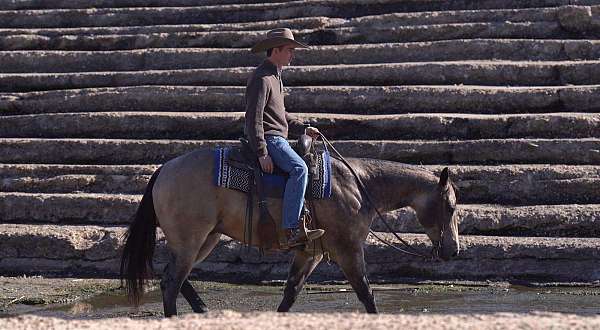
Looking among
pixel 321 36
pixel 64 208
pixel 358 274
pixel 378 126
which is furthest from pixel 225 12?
pixel 358 274

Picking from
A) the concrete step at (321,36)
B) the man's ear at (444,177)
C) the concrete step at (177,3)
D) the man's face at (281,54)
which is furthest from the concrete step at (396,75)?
the man's face at (281,54)

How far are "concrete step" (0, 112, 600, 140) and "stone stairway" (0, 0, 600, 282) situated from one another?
2 centimetres

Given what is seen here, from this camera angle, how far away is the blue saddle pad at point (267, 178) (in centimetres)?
1056

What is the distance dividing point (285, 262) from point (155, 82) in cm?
582

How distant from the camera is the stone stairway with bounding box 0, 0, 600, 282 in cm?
1389

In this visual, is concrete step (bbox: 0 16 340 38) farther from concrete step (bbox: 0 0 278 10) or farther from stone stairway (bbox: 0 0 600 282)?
concrete step (bbox: 0 0 278 10)

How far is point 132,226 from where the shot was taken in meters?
10.9

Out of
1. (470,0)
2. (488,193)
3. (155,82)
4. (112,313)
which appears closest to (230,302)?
(112,313)

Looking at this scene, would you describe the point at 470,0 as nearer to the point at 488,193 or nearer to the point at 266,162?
the point at 488,193

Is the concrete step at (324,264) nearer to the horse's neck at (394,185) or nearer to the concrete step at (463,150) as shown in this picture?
the concrete step at (463,150)

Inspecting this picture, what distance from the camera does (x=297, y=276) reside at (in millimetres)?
10789

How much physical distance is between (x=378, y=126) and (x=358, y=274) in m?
5.68

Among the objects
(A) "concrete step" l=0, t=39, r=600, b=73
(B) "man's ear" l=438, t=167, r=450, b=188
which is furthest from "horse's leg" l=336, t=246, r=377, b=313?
(A) "concrete step" l=0, t=39, r=600, b=73

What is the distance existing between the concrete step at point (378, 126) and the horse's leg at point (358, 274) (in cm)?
544
